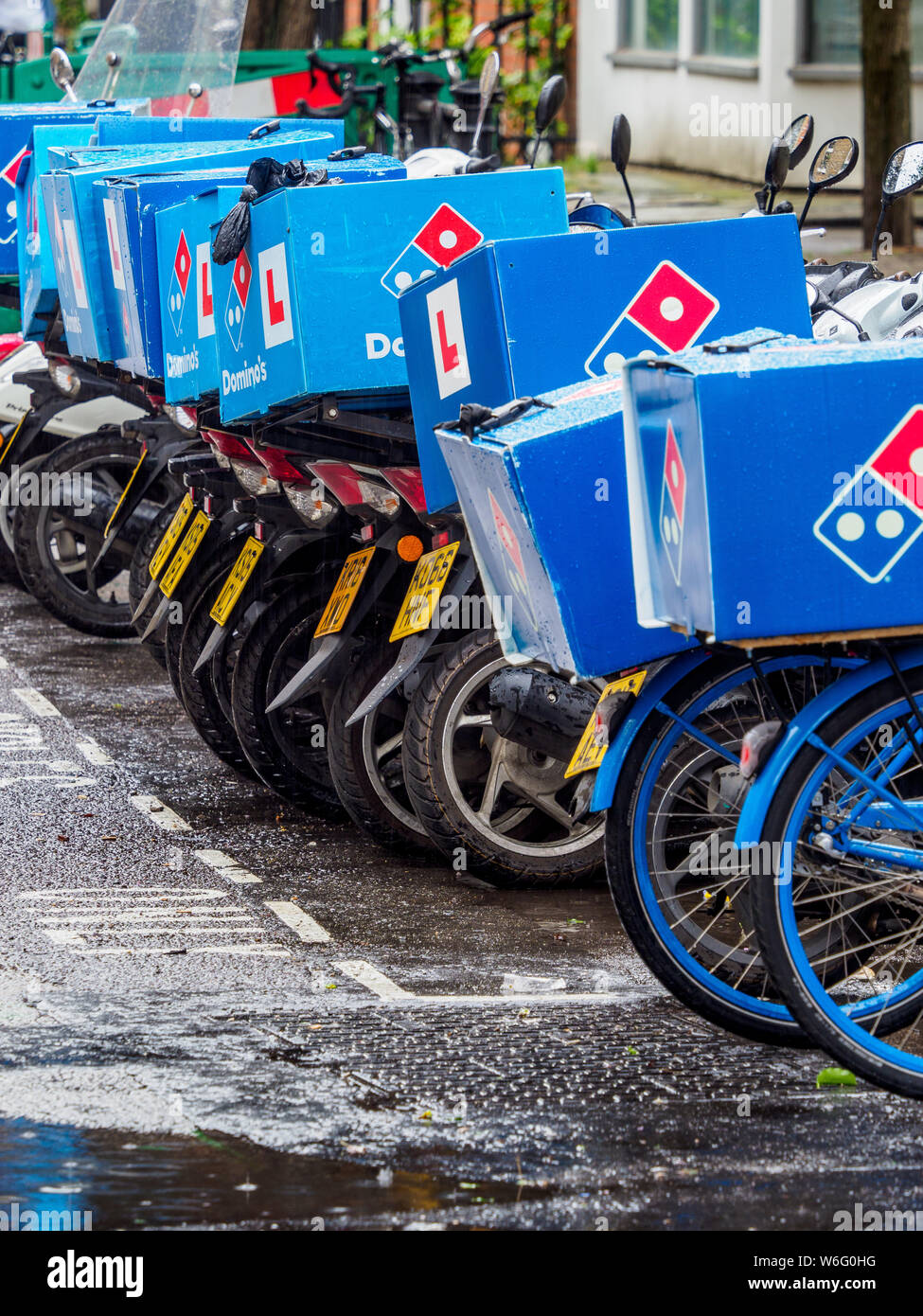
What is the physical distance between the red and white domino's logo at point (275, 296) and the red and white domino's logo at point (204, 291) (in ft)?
1.29

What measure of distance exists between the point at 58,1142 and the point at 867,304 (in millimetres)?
3512

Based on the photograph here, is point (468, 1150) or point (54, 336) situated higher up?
point (54, 336)

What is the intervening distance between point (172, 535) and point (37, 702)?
5.01 feet

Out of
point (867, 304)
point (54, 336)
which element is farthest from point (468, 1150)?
point (54, 336)

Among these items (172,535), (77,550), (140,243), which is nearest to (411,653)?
(140,243)

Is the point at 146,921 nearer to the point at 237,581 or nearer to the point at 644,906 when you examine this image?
the point at 237,581

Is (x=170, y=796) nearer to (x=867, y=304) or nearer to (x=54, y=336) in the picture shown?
(x=54, y=336)

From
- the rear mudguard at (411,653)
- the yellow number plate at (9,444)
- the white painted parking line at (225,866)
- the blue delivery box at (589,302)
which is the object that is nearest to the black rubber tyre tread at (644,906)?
the blue delivery box at (589,302)

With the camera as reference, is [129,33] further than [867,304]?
Yes

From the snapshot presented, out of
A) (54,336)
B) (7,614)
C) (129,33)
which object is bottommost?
(7,614)

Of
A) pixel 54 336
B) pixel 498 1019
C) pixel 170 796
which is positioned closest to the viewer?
pixel 498 1019

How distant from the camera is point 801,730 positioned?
421cm
